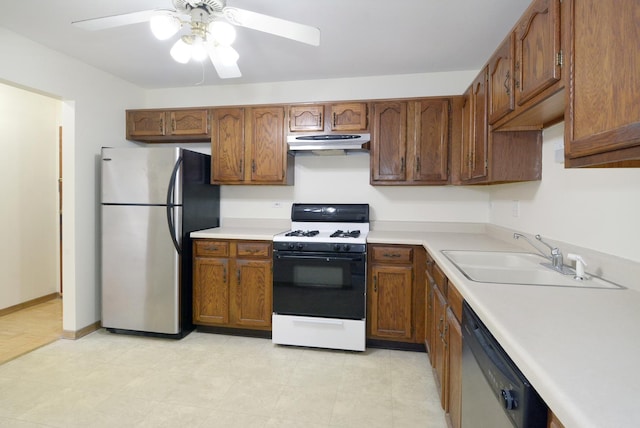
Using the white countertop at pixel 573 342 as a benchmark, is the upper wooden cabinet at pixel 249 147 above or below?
above

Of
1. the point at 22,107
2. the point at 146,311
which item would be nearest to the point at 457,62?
the point at 146,311

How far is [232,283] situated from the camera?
2871 mm

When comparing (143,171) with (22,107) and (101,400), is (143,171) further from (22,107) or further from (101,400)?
(22,107)

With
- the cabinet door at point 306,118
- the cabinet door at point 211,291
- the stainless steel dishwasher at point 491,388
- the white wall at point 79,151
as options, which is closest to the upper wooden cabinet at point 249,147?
the cabinet door at point 306,118

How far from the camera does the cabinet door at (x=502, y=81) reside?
1610 millimetres

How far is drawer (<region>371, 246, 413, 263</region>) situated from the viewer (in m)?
2.60

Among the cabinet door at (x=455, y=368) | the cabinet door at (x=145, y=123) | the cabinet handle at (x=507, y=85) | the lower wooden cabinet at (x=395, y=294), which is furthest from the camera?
the cabinet door at (x=145, y=123)

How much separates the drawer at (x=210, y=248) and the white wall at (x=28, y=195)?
2242 millimetres

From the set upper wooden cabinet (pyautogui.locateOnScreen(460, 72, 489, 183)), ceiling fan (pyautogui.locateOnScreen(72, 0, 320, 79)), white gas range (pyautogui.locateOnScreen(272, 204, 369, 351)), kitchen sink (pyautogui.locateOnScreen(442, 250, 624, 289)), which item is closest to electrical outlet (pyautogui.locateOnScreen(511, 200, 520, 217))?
upper wooden cabinet (pyautogui.locateOnScreen(460, 72, 489, 183))

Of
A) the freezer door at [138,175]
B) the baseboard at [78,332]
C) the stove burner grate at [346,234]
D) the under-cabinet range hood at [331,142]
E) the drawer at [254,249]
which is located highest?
the under-cabinet range hood at [331,142]

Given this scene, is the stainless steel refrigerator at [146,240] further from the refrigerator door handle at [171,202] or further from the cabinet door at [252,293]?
the cabinet door at [252,293]

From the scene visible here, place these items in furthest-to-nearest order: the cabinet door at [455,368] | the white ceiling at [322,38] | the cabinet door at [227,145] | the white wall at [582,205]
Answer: the cabinet door at [227,145]
the white ceiling at [322,38]
the cabinet door at [455,368]
the white wall at [582,205]

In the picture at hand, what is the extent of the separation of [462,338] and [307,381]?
1287 millimetres

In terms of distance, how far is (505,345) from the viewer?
32.9 inches
